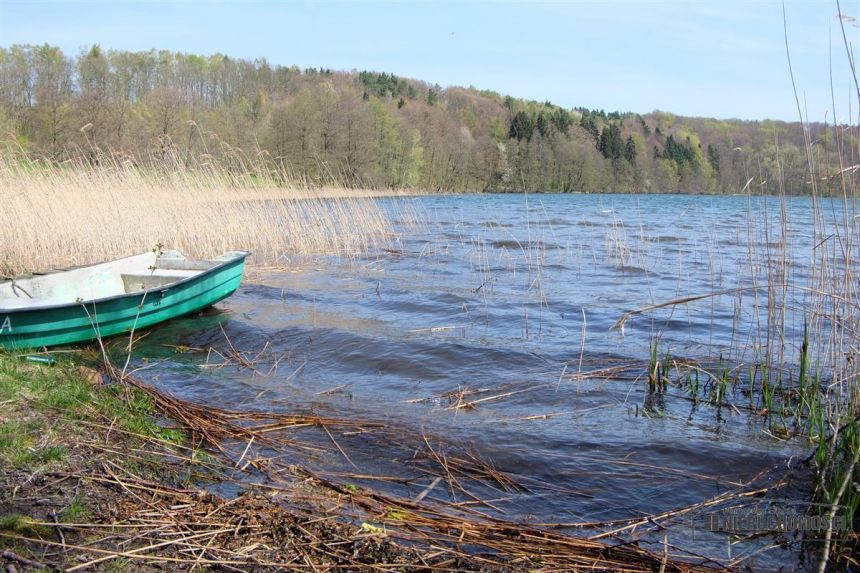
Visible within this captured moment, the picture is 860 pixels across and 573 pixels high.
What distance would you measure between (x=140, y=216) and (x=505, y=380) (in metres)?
7.87

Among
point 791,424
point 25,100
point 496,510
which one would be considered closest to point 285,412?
point 496,510

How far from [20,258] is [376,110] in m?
44.6

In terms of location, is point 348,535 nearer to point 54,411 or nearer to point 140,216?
point 54,411

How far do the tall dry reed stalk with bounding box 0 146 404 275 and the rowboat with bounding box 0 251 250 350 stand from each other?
236 centimetres

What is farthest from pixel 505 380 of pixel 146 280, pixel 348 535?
pixel 146 280

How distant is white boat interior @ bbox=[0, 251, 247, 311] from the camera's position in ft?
22.4

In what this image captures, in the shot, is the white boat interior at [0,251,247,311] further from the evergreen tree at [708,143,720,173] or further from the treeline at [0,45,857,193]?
the evergreen tree at [708,143,720,173]

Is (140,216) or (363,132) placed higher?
(363,132)

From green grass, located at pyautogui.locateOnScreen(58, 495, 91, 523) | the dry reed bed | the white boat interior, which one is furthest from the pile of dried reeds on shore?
the white boat interior

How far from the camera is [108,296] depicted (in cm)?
700

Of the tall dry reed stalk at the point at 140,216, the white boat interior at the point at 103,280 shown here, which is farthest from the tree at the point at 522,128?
the white boat interior at the point at 103,280

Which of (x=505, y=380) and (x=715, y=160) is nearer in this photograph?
(x=505, y=380)

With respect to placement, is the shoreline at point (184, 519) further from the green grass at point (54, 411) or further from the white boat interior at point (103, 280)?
the white boat interior at point (103, 280)

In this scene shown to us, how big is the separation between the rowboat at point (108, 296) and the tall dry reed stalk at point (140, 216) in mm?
2359
